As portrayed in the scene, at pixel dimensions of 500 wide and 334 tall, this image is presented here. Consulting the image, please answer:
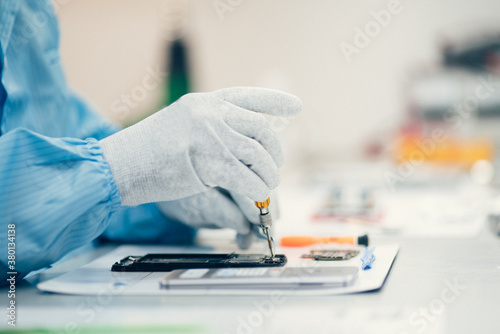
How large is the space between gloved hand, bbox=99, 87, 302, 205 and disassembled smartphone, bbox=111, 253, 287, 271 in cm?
8

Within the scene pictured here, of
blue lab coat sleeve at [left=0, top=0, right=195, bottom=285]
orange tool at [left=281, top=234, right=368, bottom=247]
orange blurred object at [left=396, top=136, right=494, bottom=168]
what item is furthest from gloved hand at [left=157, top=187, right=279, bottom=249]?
orange blurred object at [left=396, top=136, right=494, bottom=168]

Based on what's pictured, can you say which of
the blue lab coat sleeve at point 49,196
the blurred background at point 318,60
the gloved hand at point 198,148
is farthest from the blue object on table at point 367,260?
the blurred background at point 318,60

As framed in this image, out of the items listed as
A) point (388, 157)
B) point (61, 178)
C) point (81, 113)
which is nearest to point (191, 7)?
point (388, 157)

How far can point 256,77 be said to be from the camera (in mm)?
2732

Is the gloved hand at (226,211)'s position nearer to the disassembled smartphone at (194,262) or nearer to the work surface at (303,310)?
the disassembled smartphone at (194,262)

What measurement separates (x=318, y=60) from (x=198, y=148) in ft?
7.14

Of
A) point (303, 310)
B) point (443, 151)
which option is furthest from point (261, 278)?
point (443, 151)

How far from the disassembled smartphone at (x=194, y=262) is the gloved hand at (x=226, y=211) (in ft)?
0.40

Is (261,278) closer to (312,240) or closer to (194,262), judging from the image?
(194,262)

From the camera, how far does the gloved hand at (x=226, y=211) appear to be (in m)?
0.83

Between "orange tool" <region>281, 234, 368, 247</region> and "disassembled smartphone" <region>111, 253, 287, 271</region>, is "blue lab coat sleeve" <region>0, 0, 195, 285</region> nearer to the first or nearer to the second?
"disassembled smartphone" <region>111, 253, 287, 271</region>

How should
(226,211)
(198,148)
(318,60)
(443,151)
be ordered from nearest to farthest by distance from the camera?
(198,148) → (226,211) → (443,151) → (318,60)

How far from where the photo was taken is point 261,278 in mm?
584

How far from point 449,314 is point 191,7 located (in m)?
2.44
